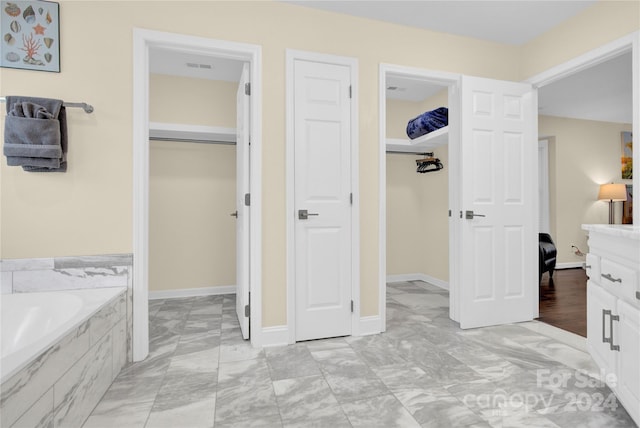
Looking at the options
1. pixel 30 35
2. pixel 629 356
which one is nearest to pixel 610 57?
pixel 629 356

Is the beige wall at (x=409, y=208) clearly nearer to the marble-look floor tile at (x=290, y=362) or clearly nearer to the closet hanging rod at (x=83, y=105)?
the marble-look floor tile at (x=290, y=362)

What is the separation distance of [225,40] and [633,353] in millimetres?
2880

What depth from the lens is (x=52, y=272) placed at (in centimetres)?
213

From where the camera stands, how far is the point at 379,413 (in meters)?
1.64

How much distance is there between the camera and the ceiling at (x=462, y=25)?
2631mm

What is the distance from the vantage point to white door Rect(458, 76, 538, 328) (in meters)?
2.91

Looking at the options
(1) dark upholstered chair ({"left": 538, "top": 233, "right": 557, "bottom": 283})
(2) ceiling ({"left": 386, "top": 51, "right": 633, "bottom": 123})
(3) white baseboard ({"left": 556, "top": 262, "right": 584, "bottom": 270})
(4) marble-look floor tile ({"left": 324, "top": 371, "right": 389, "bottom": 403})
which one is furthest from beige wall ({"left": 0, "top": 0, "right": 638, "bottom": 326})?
(3) white baseboard ({"left": 556, "top": 262, "right": 584, "bottom": 270})

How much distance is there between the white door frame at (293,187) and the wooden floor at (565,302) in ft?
6.03

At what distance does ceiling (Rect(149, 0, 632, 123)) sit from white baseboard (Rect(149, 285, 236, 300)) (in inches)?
94.9

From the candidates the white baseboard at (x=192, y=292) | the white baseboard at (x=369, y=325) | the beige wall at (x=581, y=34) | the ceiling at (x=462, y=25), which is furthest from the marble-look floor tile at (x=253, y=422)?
the beige wall at (x=581, y=34)

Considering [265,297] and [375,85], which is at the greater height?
[375,85]

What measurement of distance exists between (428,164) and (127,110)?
3.40 meters

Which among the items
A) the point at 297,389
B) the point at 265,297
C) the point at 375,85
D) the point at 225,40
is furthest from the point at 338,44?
the point at 297,389

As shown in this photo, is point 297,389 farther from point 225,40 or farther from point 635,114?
point 635,114
